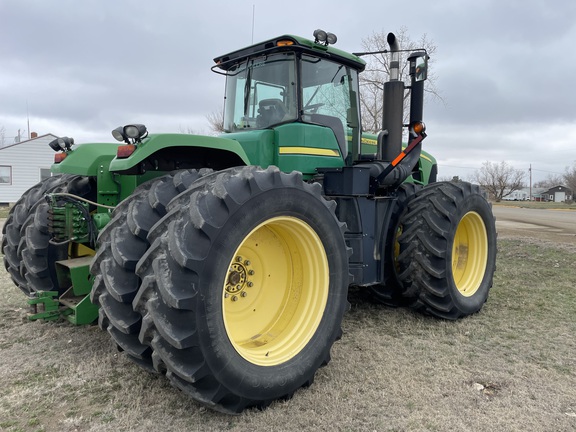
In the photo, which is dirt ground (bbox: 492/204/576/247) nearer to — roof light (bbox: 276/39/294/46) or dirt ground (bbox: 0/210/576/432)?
dirt ground (bbox: 0/210/576/432)

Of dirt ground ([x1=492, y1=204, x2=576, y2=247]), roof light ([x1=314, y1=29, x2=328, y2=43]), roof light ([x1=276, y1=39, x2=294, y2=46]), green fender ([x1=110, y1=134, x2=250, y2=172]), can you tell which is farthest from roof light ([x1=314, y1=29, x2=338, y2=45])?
dirt ground ([x1=492, y1=204, x2=576, y2=247])

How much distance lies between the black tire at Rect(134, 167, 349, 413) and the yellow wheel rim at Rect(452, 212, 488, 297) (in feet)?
8.03

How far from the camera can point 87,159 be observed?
13.2 ft

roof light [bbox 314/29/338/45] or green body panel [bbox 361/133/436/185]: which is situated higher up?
roof light [bbox 314/29/338/45]

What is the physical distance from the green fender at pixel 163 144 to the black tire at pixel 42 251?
1.16 metres

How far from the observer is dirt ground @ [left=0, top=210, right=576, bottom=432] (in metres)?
2.83

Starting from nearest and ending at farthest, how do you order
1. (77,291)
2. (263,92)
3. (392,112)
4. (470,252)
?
(77,291)
(263,92)
(392,112)
(470,252)

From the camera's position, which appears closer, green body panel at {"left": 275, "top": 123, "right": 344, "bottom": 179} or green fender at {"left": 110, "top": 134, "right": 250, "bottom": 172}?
green fender at {"left": 110, "top": 134, "right": 250, "bottom": 172}

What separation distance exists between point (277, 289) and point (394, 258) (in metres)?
1.79

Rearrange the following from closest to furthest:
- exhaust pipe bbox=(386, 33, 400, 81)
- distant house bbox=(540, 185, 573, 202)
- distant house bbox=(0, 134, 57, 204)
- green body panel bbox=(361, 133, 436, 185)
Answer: exhaust pipe bbox=(386, 33, 400, 81)
green body panel bbox=(361, 133, 436, 185)
distant house bbox=(0, 134, 57, 204)
distant house bbox=(540, 185, 573, 202)

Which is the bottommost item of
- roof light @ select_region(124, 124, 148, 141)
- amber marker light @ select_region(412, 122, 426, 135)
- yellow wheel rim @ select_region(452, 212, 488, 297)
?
yellow wheel rim @ select_region(452, 212, 488, 297)

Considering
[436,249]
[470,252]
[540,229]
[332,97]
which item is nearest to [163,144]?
[332,97]

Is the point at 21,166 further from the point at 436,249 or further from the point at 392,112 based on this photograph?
the point at 436,249

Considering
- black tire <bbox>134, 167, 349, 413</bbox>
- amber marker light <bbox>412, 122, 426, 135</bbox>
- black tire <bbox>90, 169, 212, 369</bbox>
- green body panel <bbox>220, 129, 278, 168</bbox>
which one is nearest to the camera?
black tire <bbox>134, 167, 349, 413</bbox>
